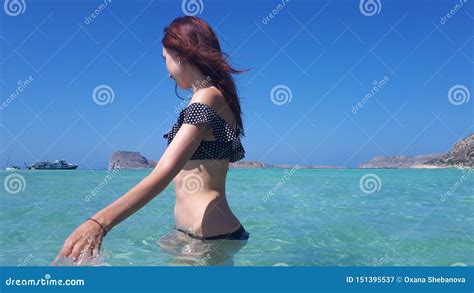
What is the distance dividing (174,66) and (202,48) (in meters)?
0.21

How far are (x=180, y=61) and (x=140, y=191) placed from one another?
0.93 meters

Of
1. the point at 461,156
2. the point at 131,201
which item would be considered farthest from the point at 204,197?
the point at 461,156

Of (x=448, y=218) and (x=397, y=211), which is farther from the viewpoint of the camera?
(x=397, y=211)

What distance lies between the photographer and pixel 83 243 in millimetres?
1855

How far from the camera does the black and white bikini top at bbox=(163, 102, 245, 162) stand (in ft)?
8.10

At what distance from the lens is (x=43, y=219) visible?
664 cm

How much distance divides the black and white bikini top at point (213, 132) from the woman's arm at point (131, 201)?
0.41ft

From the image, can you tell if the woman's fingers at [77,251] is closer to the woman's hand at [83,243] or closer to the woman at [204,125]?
the woman's hand at [83,243]

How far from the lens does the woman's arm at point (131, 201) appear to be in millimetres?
1854

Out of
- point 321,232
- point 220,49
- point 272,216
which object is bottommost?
point 272,216

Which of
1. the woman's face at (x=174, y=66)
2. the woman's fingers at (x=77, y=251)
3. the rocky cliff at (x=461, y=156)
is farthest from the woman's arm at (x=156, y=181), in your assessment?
the rocky cliff at (x=461, y=156)

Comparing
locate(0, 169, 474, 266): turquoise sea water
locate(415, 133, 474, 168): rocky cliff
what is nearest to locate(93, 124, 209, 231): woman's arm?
locate(0, 169, 474, 266): turquoise sea water
